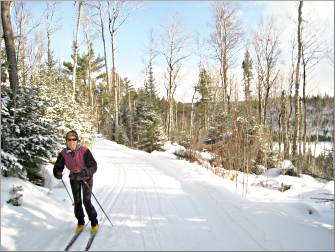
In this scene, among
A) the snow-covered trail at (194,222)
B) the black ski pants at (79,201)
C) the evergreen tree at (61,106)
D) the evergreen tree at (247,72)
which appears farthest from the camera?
the evergreen tree at (247,72)

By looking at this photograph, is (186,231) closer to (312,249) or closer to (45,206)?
(312,249)

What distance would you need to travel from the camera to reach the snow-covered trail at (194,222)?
5.32m

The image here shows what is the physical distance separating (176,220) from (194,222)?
15.0 inches

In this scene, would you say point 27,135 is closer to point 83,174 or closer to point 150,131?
point 83,174

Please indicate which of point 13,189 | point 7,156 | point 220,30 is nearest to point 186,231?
point 13,189

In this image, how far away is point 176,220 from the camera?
6.62 metres

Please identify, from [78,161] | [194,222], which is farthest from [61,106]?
[194,222]

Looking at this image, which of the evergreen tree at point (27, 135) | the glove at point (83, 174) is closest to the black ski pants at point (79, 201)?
the glove at point (83, 174)

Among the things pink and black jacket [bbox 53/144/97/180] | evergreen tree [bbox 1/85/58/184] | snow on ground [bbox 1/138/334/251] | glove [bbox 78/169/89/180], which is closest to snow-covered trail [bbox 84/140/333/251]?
snow on ground [bbox 1/138/334/251]

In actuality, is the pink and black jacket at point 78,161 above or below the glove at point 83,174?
above

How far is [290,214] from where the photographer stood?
271 inches

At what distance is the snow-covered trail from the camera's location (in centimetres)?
532

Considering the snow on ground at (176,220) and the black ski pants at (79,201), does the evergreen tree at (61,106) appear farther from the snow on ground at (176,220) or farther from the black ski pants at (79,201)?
the black ski pants at (79,201)

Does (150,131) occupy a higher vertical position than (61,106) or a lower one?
lower
